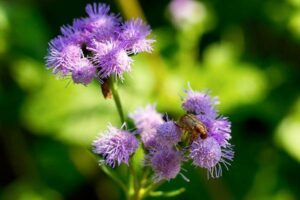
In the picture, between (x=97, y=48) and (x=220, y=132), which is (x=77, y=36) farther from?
(x=220, y=132)

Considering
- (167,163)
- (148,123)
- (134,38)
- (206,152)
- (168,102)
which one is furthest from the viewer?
(168,102)

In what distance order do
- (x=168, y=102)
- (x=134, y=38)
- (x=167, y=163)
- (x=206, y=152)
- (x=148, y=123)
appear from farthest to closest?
(x=168, y=102)
(x=148, y=123)
(x=134, y=38)
(x=167, y=163)
(x=206, y=152)

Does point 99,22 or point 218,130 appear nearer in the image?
point 218,130

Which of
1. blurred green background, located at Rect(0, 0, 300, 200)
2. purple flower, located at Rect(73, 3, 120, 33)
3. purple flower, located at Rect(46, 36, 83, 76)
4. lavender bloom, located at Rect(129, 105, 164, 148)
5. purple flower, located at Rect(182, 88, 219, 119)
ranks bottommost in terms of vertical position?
blurred green background, located at Rect(0, 0, 300, 200)

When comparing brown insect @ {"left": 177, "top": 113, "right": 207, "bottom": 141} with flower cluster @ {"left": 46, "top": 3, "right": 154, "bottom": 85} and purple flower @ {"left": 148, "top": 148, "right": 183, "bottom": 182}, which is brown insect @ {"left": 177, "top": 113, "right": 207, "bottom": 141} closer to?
purple flower @ {"left": 148, "top": 148, "right": 183, "bottom": 182}

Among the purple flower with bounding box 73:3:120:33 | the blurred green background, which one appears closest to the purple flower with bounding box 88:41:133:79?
the purple flower with bounding box 73:3:120:33

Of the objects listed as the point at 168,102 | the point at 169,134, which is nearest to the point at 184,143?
the point at 169,134

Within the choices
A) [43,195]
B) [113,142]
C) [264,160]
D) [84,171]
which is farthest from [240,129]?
[113,142]
